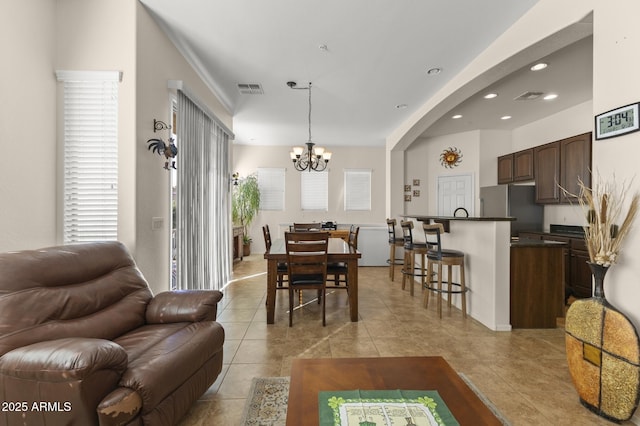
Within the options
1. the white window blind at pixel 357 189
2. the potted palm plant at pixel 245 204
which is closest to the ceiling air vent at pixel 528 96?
the white window blind at pixel 357 189

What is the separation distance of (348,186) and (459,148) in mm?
2862

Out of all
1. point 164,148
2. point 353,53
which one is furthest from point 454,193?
point 164,148

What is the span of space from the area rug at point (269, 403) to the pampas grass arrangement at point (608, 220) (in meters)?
1.21

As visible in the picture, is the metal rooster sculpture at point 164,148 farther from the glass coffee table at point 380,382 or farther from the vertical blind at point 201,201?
the glass coffee table at point 380,382

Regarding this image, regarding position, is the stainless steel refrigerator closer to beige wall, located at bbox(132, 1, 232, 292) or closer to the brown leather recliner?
the brown leather recliner

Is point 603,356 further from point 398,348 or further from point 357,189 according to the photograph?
point 357,189

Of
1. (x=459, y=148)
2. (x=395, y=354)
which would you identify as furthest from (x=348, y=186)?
(x=395, y=354)

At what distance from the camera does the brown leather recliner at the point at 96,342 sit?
1.24 meters

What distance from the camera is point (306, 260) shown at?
10.2 feet

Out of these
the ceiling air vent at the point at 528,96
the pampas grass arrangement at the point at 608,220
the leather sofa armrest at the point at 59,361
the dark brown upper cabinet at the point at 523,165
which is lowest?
the leather sofa armrest at the point at 59,361

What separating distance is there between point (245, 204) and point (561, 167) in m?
6.38

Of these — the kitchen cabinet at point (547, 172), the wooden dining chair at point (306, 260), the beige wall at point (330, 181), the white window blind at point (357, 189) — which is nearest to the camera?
the wooden dining chair at point (306, 260)

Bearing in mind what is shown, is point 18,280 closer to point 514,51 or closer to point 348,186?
point 514,51

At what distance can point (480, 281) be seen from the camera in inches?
131
